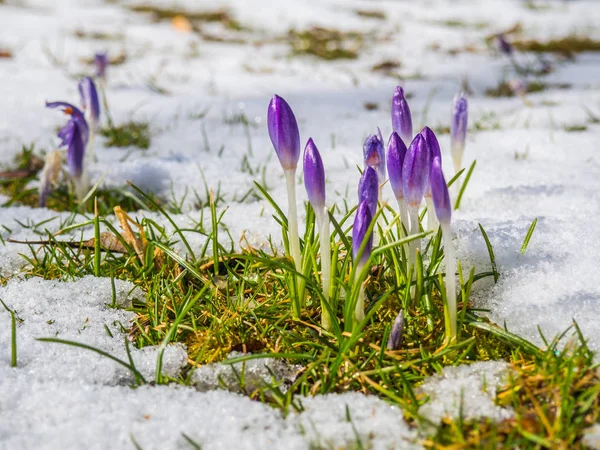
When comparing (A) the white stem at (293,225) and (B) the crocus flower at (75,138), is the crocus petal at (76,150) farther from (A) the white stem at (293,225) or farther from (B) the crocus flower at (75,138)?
(A) the white stem at (293,225)

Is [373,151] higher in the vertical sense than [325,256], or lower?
higher

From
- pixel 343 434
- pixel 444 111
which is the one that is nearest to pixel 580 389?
pixel 343 434

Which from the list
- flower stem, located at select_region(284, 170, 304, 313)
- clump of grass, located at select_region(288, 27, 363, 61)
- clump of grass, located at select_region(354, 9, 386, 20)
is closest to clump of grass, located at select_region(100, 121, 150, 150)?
flower stem, located at select_region(284, 170, 304, 313)

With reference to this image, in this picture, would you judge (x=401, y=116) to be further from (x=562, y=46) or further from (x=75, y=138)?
(x=562, y=46)

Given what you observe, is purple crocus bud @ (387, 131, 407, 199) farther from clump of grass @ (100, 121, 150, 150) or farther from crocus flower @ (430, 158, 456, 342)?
clump of grass @ (100, 121, 150, 150)

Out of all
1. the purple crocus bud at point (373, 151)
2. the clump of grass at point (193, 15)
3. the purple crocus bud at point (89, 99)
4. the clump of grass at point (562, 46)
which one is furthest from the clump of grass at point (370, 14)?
the purple crocus bud at point (373, 151)

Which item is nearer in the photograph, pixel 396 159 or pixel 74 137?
pixel 396 159

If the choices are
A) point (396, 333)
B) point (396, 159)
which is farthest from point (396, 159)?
point (396, 333)
